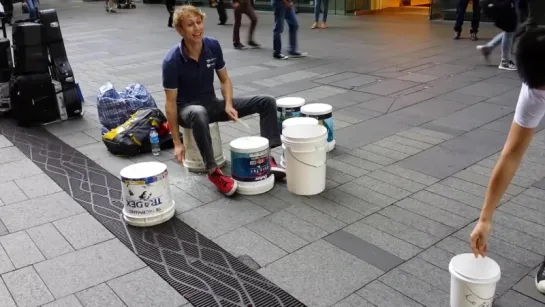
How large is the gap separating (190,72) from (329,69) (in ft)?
14.3

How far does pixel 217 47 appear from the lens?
438 centimetres

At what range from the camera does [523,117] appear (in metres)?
1.98

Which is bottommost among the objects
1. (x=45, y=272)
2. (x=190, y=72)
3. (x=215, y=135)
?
(x=45, y=272)

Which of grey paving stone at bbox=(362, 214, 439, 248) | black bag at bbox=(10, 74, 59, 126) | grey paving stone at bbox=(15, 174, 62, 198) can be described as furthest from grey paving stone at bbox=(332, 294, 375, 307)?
black bag at bbox=(10, 74, 59, 126)

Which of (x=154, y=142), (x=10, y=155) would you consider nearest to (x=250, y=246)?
(x=154, y=142)

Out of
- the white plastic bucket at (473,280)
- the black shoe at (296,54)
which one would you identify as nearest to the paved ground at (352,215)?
the white plastic bucket at (473,280)

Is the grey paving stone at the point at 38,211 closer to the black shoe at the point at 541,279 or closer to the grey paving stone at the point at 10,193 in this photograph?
the grey paving stone at the point at 10,193

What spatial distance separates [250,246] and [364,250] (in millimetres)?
713

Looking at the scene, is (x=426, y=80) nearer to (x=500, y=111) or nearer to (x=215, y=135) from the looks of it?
(x=500, y=111)

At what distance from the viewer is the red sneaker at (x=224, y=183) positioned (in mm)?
4000

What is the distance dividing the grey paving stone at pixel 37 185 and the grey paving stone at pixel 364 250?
239cm

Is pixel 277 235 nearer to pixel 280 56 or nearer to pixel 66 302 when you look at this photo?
pixel 66 302

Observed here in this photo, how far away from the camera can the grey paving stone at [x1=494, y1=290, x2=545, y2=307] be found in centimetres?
265

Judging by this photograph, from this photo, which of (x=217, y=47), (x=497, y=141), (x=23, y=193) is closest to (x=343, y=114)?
(x=497, y=141)
